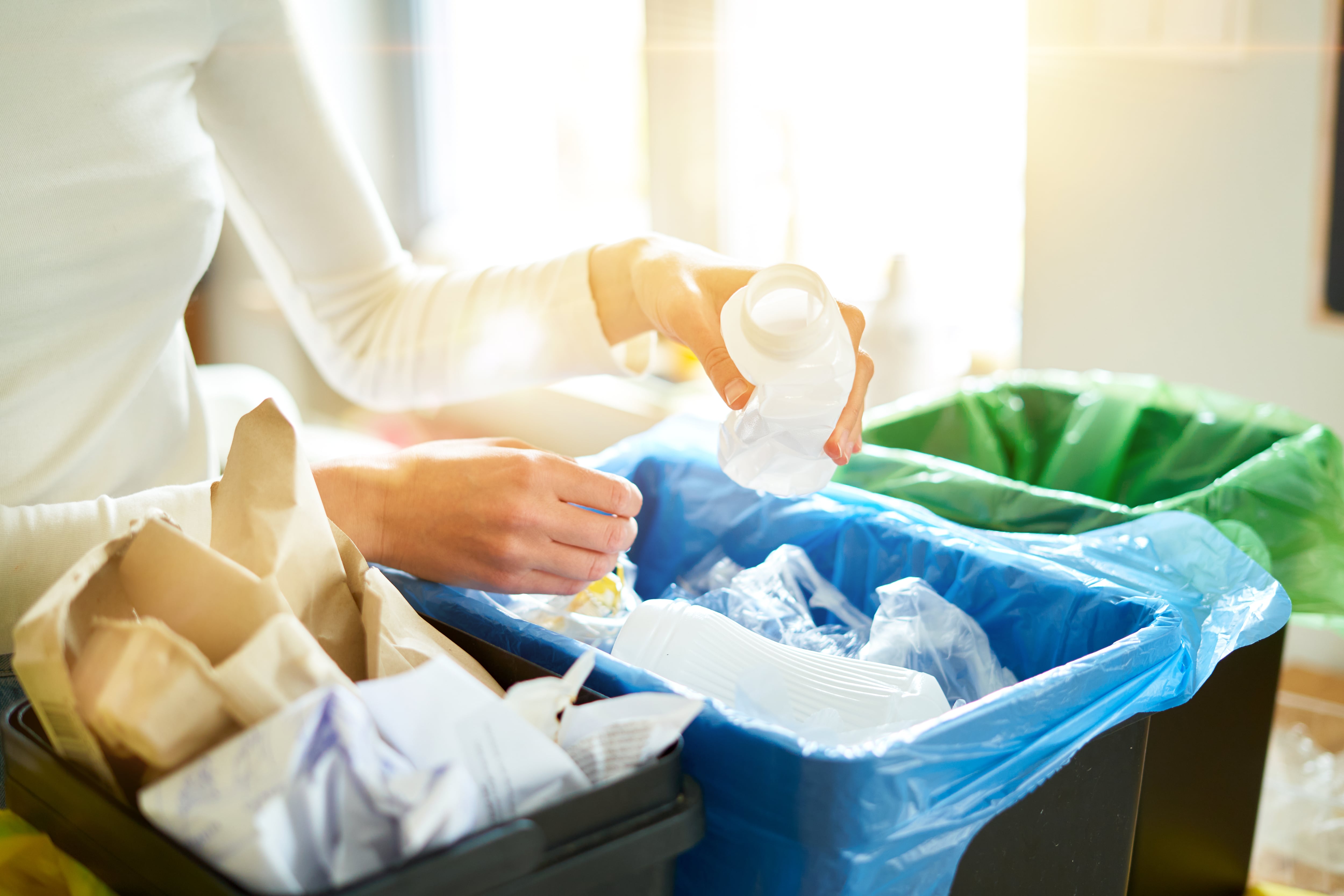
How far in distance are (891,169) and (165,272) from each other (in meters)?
1.27

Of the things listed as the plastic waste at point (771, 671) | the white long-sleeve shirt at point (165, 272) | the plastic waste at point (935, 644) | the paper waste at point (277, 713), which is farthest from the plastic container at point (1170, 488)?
the paper waste at point (277, 713)

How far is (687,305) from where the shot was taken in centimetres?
67

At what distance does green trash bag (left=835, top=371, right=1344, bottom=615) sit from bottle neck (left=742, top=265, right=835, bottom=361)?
0.30 meters

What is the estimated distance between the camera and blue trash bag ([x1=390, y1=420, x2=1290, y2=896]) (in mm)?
395

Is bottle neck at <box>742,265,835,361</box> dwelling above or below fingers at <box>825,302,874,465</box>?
above

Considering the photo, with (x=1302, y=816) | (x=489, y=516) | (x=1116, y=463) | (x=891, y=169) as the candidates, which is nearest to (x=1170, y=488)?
(x=1116, y=463)

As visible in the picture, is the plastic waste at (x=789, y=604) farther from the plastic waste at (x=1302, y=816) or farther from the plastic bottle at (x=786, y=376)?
the plastic waste at (x=1302, y=816)

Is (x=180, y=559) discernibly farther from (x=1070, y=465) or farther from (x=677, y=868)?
(x=1070, y=465)

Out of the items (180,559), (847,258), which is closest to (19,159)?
(180,559)

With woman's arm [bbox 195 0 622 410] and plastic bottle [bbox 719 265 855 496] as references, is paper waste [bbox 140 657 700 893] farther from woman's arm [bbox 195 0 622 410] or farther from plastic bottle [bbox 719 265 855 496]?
woman's arm [bbox 195 0 622 410]

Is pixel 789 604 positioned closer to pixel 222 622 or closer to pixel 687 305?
pixel 687 305

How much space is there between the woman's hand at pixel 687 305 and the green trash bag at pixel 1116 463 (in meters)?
0.11

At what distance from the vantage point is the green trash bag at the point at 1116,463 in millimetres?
740

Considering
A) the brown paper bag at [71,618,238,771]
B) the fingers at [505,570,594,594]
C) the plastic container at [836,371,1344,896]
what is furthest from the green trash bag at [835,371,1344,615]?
the brown paper bag at [71,618,238,771]
